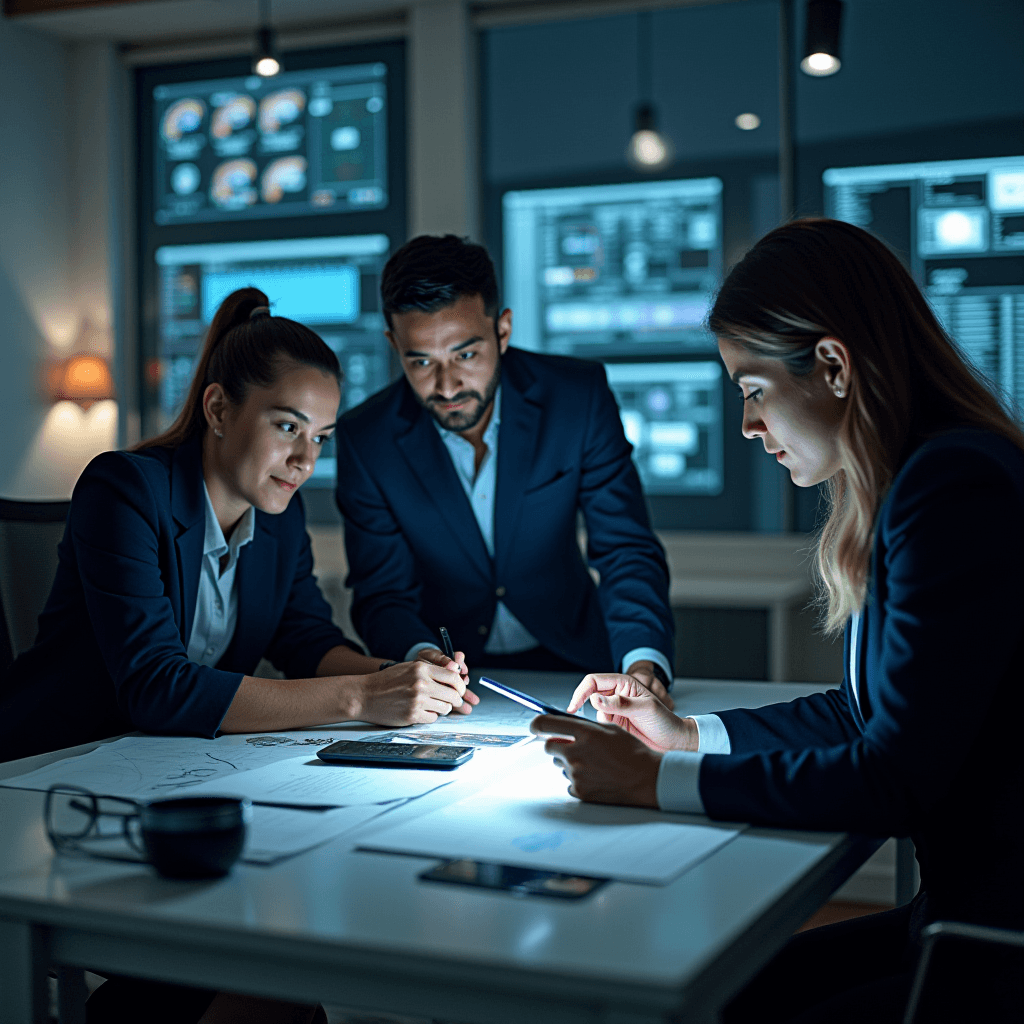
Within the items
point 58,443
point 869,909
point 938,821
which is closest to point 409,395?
point 938,821

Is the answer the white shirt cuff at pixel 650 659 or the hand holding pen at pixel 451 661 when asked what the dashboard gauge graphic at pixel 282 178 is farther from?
the white shirt cuff at pixel 650 659

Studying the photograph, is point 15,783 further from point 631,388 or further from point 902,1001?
point 631,388

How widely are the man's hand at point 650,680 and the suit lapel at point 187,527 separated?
28.4 inches

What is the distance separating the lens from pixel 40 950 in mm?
1008

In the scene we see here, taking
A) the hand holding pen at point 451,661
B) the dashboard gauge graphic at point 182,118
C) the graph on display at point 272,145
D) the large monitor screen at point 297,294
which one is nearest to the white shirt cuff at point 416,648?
the hand holding pen at point 451,661

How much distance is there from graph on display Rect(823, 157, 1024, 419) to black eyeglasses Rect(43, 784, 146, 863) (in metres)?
3.44

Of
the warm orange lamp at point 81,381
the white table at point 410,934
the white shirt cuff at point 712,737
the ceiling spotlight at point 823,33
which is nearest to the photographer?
the white table at point 410,934

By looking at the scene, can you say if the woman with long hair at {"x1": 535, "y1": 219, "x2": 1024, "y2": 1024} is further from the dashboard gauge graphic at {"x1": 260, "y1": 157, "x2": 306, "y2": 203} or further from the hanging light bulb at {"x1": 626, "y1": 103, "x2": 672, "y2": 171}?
the dashboard gauge graphic at {"x1": 260, "y1": 157, "x2": 306, "y2": 203}

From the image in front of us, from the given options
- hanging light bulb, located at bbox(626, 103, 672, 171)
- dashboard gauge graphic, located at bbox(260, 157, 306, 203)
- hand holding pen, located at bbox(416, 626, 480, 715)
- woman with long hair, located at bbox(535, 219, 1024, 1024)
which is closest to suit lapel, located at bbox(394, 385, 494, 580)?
hand holding pen, located at bbox(416, 626, 480, 715)

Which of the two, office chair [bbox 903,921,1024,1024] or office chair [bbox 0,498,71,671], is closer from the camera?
office chair [bbox 903,921,1024,1024]

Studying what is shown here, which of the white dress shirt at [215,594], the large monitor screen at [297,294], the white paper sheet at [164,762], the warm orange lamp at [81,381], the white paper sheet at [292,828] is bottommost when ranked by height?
the white paper sheet at [164,762]

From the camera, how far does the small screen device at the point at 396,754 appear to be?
147 cm

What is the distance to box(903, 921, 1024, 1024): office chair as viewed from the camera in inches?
42.5

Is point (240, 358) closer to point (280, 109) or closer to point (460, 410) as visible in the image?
point (460, 410)
